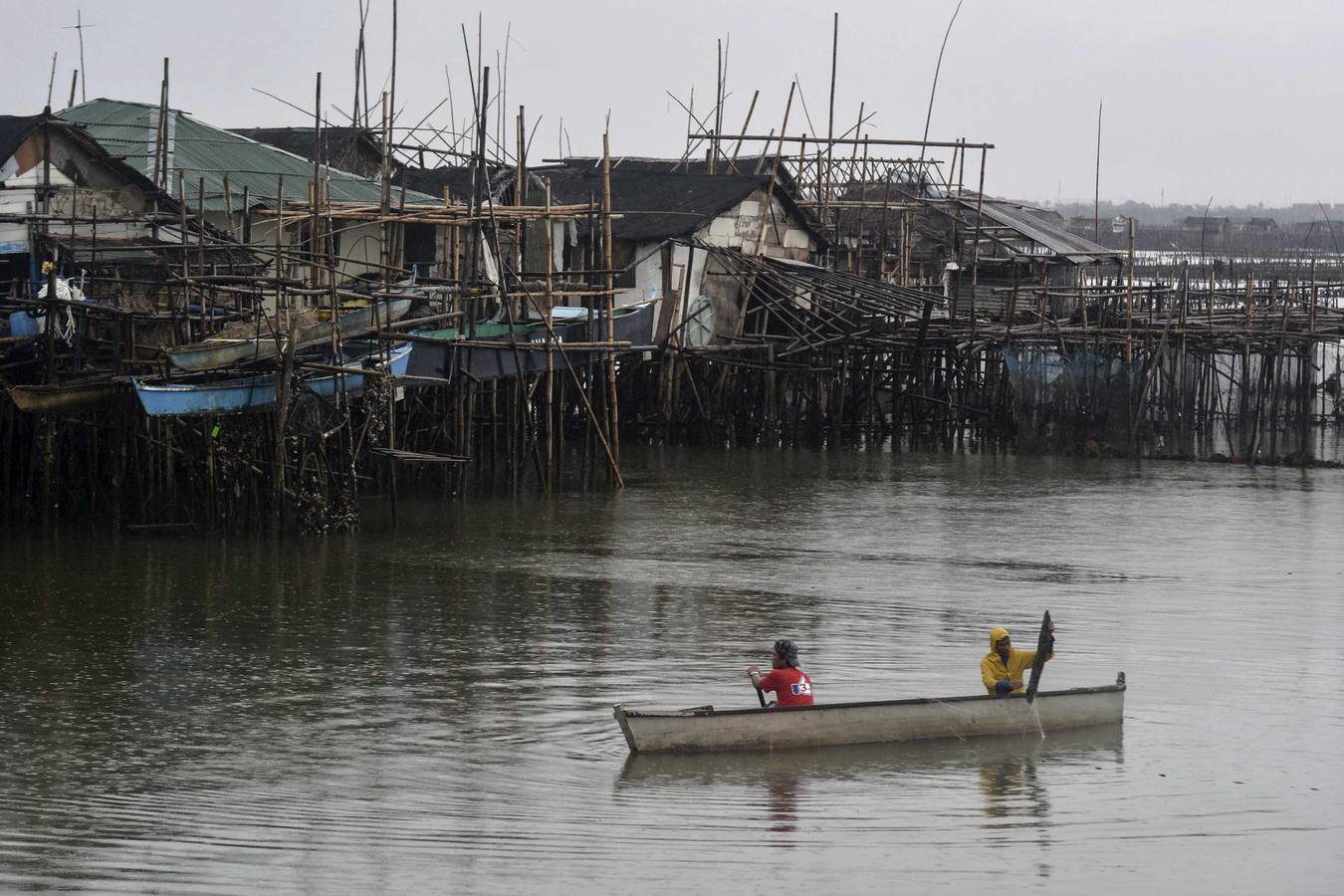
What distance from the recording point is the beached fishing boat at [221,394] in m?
19.2

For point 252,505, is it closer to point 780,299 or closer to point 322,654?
point 322,654

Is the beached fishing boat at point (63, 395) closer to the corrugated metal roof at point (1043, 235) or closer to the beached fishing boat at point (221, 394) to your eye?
the beached fishing boat at point (221, 394)

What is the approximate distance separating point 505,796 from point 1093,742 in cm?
416

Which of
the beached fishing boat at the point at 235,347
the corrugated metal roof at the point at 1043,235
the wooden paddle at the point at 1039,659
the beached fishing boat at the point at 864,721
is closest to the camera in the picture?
the beached fishing boat at the point at 864,721

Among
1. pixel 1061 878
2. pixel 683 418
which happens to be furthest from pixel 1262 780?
pixel 683 418

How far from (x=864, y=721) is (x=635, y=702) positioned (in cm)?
209

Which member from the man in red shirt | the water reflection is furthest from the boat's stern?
the man in red shirt

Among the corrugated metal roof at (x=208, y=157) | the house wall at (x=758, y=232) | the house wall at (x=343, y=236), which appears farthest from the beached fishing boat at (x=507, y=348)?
the house wall at (x=758, y=232)

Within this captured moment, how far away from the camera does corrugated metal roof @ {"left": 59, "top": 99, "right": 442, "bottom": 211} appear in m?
28.3

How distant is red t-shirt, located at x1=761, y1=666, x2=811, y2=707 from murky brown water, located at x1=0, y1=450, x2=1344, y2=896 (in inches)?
17.3

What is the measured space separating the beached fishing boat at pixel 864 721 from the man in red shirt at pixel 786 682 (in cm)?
27

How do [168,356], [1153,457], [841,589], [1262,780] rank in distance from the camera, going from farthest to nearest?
[1153,457], [168,356], [841,589], [1262,780]

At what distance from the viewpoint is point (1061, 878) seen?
923cm

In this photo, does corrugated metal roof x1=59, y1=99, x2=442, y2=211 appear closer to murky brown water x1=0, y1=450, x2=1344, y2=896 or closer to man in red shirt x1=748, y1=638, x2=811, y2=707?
murky brown water x1=0, y1=450, x2=1344, y2=896
